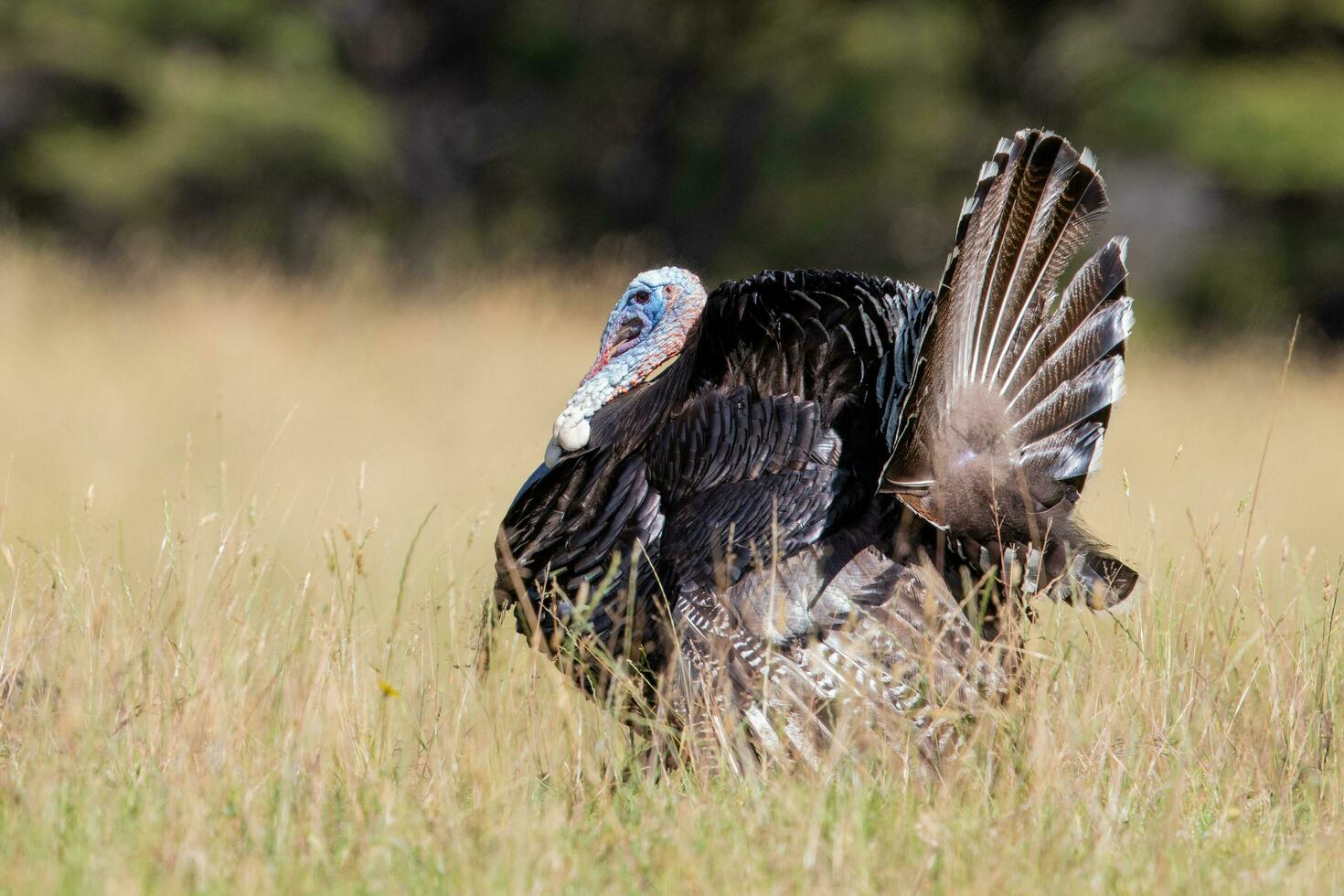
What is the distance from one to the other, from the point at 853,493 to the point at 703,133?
16187 millimetres

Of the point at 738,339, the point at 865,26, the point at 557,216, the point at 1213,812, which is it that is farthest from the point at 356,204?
the point at 1213,812

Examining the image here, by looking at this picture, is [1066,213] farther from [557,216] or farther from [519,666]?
[557,216]

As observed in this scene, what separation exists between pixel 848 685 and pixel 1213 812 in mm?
862

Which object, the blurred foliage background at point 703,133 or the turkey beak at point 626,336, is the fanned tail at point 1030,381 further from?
the blurred foliage background at point 703,133

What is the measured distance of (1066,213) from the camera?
12.8 ft

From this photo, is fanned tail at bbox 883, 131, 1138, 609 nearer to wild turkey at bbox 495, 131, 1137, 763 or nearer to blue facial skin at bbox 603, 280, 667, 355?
wild turkey at bbox 495, 131, 1137, 763

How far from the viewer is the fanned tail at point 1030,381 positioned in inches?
149

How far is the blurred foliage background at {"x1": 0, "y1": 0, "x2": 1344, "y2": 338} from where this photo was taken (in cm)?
1661

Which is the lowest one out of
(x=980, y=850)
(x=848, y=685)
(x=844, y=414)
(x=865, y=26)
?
(x=980, y=850)

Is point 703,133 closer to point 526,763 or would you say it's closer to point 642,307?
point 642,307

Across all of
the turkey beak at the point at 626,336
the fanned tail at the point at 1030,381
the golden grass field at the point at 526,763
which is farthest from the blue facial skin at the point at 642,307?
the fanned tail at the point at 1030,381

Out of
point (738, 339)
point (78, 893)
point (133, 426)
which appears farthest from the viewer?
point (133, 426)

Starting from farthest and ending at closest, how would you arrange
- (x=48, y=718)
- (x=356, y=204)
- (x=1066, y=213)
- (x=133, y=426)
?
(x=356, y=204), (x=133, y=426), (x=1066, y=213), (x=48, y=718)

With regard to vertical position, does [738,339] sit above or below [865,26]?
below
